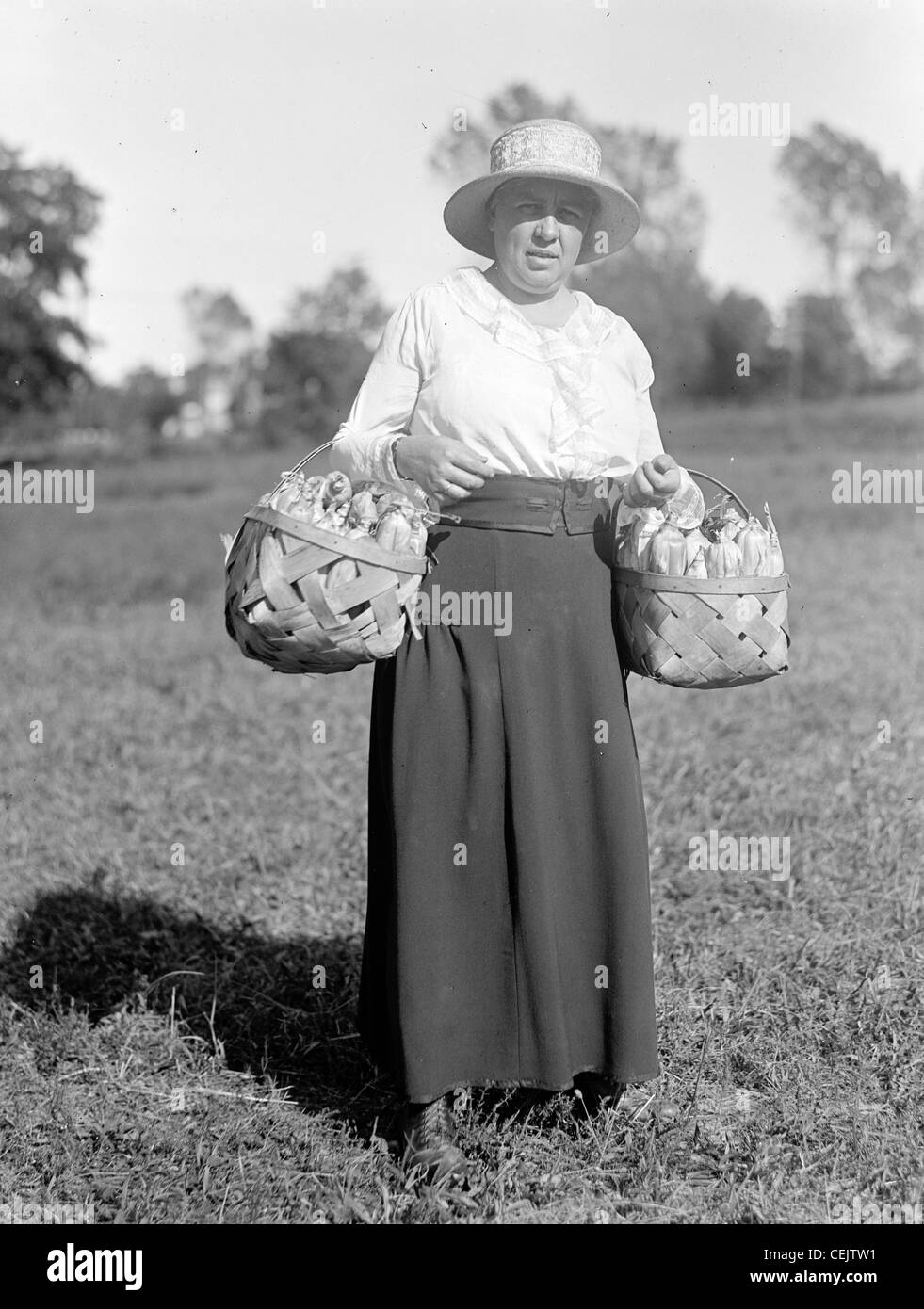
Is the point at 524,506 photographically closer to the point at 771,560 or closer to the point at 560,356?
the point at 560,356

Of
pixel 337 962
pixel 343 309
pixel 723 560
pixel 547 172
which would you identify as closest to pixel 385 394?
pixel 547 172

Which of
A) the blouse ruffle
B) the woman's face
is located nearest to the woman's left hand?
the blouse ruffle

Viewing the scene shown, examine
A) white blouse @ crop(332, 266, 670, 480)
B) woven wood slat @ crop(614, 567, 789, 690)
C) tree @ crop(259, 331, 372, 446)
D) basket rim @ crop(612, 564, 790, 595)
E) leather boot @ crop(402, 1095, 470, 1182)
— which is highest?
tree @ crop(259, 331, 372, 446)

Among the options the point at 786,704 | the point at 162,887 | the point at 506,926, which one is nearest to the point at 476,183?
the point at 506,926

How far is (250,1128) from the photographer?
307cm

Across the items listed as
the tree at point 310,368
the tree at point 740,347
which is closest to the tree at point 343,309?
the tree at point 310,368

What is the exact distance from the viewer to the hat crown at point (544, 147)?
8.36 feet

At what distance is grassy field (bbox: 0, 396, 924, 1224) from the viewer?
282 cm

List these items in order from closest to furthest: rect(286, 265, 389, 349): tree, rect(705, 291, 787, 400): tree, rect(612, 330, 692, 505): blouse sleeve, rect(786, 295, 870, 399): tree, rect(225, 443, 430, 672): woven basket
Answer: rect(225, 443, 430, 672): woven basket
rect(612, 330, 692, 505): blouse sleeve
rect(286, 265, 389, 349): tree
rect(786, 295, 870, 399): tree
rect(705, 291, 787, 400): tree

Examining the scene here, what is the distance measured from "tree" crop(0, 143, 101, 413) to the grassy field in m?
17.3

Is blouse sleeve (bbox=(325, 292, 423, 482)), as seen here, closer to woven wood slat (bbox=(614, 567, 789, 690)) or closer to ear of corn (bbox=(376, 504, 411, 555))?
Result: ear of corn (bbox=(376, 504, 411, 555))

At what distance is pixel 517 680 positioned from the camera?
2672 millimetres

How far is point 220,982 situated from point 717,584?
2.00 m
